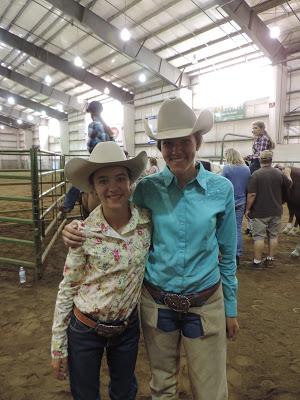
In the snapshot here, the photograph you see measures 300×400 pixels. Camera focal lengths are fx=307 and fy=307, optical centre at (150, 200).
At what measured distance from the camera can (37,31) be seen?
43.1ft

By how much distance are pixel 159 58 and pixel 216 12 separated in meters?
4.28

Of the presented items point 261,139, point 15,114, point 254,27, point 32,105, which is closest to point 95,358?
point 261,139

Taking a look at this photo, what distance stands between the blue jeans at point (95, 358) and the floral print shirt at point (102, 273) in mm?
62

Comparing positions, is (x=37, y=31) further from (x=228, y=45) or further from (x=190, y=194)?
(x=190, y=194)

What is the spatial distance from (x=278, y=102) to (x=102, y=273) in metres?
12.1

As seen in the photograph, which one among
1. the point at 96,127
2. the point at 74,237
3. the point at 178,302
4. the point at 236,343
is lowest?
the point at 236,343

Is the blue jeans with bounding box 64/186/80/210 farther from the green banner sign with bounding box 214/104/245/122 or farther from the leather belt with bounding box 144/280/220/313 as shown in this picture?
the green banner sign with bounding box 214/104/245/122

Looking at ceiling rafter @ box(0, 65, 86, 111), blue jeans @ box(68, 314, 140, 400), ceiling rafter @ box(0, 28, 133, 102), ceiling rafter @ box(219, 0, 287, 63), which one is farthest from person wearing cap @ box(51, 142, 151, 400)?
ceiling rafter @ box(0, 65, 86, 111)

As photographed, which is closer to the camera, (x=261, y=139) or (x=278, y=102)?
(x=261, y=139)

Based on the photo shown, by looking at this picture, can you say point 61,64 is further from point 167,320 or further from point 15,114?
point 167,320

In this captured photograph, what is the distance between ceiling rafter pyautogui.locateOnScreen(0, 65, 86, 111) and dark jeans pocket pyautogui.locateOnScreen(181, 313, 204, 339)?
2028cm

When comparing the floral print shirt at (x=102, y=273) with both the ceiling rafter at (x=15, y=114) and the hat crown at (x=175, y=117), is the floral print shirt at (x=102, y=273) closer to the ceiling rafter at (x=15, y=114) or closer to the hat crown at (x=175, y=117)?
the hat crown at (x=175, y=117)

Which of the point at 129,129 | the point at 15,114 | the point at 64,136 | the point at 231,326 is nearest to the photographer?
the point at 231,326

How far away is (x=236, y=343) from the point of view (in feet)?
8.61
